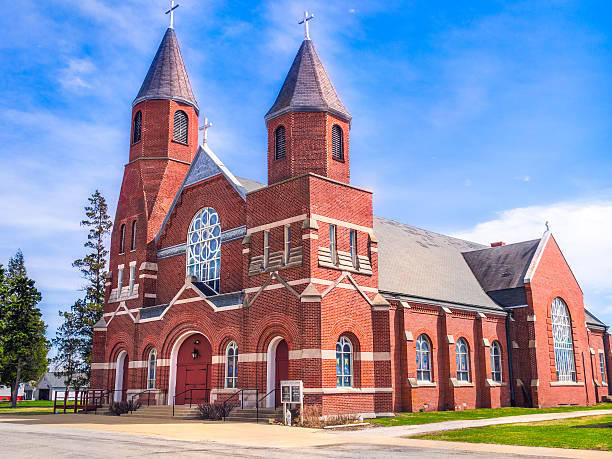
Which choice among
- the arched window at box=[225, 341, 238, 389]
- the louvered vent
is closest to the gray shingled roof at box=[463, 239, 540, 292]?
the arched window at box=[225, 341, 238, 389]

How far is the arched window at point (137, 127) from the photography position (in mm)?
35656

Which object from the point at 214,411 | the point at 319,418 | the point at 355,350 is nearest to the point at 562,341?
the point at 355,350

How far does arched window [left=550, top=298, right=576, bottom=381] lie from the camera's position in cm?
3575

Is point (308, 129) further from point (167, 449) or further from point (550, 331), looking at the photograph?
point (550, 331)

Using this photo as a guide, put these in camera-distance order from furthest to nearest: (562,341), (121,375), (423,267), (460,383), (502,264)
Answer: (502,264) → (562,341) → (423,267) → (121,375) → (460,383)

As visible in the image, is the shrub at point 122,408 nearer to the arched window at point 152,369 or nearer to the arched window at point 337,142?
the arched window at point 152,369

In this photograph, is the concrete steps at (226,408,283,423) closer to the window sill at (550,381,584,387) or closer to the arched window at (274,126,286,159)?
the arched window at (274,126,286,159)

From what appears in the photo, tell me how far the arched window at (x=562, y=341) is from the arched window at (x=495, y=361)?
445 centimetres

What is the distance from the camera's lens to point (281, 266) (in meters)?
24.9

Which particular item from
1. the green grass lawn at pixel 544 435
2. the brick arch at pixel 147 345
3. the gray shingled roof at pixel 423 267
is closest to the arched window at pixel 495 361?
the gray shingled roof at pixel 423 267

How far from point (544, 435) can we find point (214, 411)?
1303 cm

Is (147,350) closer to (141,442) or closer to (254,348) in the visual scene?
(254,348)

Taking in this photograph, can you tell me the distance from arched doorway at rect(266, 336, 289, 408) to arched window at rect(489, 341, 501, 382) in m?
13.9

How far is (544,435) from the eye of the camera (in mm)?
16328
